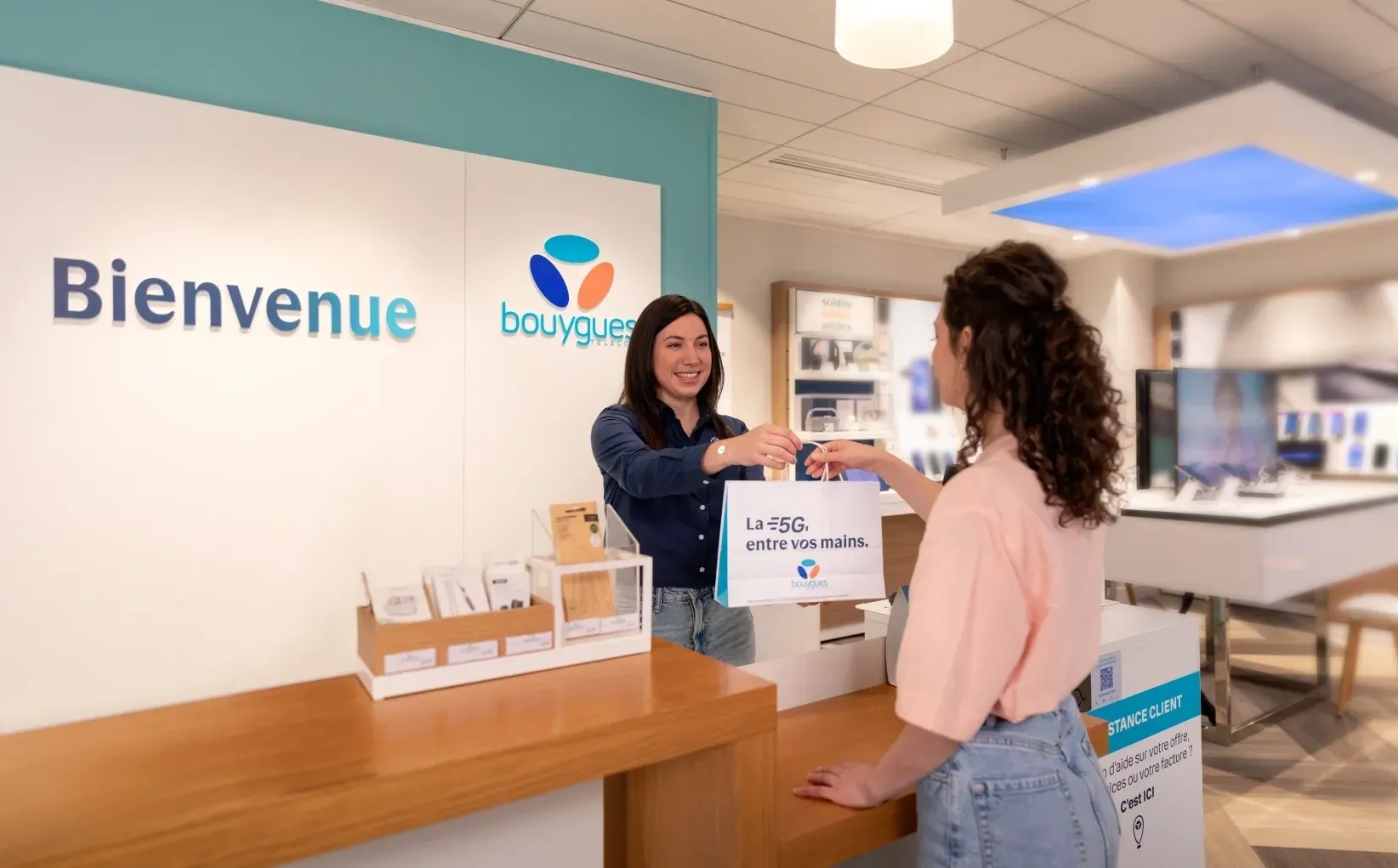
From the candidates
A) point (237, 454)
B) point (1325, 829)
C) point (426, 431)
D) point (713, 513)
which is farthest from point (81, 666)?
point (1325, 829)

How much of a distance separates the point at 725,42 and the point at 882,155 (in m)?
1.63

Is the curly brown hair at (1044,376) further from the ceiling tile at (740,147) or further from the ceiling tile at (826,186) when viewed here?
the ceiling tile at (826,186)

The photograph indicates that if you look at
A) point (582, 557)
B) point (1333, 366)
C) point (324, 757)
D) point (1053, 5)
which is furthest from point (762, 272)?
point (324, 757)

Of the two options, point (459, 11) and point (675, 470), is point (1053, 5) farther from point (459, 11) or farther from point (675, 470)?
point (675, 470)

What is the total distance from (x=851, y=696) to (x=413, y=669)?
0.95 meters

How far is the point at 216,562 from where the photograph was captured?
2.51 m

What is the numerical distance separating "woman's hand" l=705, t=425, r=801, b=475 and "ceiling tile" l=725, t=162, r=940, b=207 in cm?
329

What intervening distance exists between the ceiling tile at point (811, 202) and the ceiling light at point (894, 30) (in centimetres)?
290

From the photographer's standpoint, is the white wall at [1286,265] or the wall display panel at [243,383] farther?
the white wall at [1286,265]

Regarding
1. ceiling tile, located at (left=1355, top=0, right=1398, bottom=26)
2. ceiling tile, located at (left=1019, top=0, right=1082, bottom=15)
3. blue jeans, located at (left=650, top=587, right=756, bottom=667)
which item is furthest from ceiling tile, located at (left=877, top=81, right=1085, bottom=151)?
blue jeans, located at (left=650, top=587, right=756, bottom=667)

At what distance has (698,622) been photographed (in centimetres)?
196

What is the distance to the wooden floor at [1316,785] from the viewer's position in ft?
9.26

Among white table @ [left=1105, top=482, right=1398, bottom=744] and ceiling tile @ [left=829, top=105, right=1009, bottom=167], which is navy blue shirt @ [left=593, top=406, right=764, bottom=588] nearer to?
ceiling tile @ [left=829, top=105, right=1009, bottom=167]

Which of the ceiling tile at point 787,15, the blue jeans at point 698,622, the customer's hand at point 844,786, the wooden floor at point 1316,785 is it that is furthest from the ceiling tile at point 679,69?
the wooden floor at point 1316,785
